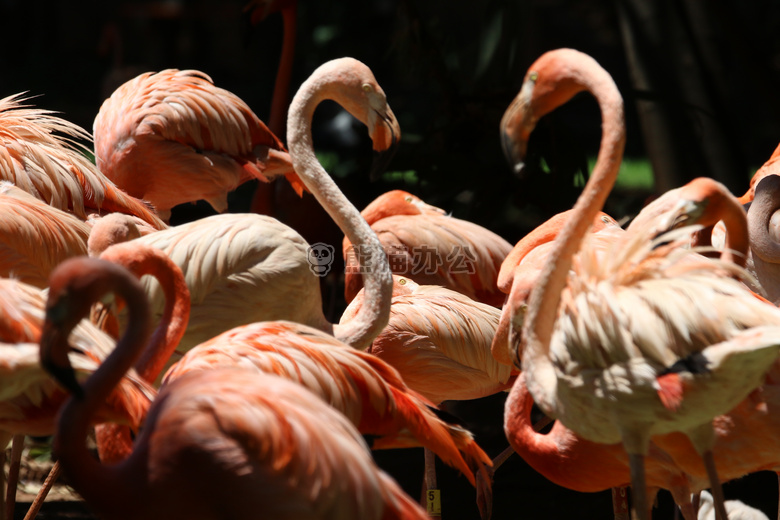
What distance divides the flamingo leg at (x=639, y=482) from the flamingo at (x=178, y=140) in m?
2.81

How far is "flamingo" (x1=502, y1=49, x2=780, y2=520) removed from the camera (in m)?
2.31

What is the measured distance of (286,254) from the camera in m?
3.37

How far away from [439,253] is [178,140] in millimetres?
1423

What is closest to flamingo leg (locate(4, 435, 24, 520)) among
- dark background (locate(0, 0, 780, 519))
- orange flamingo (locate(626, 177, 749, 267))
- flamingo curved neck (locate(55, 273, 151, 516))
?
flamingo curved neck (locate(55, 273, 151, 516))

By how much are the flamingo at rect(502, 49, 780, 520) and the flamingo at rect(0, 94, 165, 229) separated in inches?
85.7

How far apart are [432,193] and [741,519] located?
9.65 feet

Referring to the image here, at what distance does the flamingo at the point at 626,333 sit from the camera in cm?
231

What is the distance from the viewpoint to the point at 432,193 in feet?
20.0

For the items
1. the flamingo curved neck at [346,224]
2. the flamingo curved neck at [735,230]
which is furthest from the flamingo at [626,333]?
the flamingo curved neck at [346,224]

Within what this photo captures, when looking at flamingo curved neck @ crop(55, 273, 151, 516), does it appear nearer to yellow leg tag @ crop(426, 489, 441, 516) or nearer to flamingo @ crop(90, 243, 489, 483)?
flamingo @ crop(90, 243, 489, 483)

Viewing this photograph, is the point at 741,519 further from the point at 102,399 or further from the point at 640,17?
the point at 640,17

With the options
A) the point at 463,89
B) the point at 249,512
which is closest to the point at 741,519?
the point at 249,512

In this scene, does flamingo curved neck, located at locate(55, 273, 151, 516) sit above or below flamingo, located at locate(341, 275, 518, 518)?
above

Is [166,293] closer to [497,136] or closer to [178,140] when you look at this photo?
[178,140]
